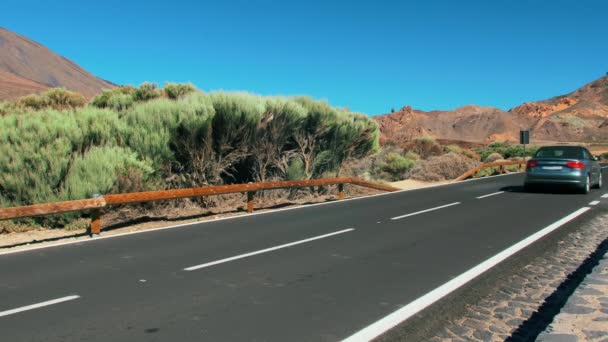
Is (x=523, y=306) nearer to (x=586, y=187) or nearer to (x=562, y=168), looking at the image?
(x=562, y=168)

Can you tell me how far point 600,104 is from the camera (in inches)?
6339

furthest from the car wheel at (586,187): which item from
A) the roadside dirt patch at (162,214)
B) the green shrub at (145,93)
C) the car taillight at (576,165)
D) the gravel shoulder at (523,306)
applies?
the green shrub at (145,93)

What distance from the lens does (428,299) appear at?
5.62 meters

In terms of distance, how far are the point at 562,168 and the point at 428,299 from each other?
13464 millimetres

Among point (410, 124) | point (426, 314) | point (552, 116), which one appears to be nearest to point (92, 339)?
point (426, 314)

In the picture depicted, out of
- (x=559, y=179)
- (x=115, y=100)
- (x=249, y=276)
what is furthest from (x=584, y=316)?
(x=115, y=100)

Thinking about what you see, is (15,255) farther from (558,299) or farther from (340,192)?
(340,192)

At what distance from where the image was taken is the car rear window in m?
17.4

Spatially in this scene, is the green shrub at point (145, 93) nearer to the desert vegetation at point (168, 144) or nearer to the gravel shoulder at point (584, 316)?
the desert vegetation at point (168, 144)

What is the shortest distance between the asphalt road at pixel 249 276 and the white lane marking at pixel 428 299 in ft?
0.11

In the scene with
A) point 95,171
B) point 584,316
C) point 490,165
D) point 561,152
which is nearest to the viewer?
point 584,316

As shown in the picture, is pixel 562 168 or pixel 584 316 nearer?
pixel 584 316

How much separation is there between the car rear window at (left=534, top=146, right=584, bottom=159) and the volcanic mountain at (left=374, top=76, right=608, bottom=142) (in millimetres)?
103454

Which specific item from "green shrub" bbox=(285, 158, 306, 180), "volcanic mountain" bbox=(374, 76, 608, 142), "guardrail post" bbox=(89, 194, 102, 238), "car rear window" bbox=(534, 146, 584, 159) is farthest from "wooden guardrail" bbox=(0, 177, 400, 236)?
"volcanic mountain" bbox=(374, 76, 608, 142)
